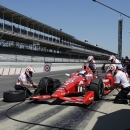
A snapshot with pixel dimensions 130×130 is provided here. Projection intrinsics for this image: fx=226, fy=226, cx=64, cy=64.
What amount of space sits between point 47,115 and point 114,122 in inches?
68.8

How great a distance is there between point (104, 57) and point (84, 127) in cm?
8909

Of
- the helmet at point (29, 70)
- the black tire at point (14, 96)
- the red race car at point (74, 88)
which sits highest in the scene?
the helmet at point (29, 70)

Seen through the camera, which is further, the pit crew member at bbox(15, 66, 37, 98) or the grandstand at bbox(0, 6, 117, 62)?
the grandstand at bbox(0, 6, 117, 62)

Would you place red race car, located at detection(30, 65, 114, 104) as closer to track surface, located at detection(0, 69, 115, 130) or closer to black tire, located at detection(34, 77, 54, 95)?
black tire, located at detection(34, 77, 54, 95)

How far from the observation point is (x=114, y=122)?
5.31 meters

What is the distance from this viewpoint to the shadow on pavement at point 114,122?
4926 mm

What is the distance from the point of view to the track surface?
5.00 m

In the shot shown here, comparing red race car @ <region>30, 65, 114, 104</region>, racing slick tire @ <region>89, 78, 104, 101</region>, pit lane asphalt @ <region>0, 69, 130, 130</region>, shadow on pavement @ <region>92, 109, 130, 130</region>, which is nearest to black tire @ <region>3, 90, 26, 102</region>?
pit lane asphalt @ <region>0, 69, 130, 130</region>

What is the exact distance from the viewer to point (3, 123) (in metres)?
5.26

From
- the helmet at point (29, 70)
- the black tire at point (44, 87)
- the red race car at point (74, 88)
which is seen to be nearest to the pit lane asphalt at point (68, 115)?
the red race car at point (74, 88)

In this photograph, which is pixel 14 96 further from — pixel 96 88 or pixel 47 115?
pixel 96 88

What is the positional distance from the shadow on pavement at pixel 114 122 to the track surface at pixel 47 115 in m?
0.31

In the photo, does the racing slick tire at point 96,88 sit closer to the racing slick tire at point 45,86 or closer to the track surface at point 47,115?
the track surface at point 47,115

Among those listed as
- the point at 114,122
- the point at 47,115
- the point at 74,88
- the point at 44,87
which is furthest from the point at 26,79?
the point at 114,122
